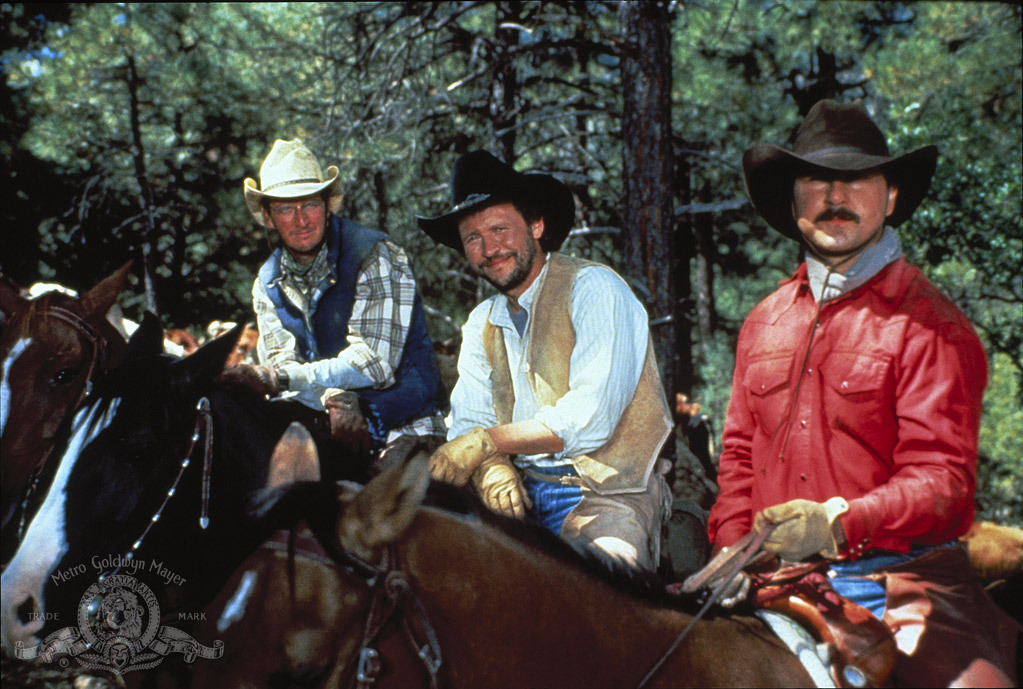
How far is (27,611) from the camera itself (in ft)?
7.82

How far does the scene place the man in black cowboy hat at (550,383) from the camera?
2910 mm

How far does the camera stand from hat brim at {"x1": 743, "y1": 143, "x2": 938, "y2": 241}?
2.40m

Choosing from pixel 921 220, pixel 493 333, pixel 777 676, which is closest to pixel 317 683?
pixel 777 676

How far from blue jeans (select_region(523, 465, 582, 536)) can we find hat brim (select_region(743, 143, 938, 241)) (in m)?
1.26

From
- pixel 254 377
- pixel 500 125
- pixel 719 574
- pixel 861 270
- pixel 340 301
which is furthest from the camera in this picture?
pixel 500 125

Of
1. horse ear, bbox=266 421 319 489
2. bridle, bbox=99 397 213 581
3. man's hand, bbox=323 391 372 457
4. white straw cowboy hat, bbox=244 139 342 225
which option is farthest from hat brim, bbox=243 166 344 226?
horse ear, bbox=266 421 319 489

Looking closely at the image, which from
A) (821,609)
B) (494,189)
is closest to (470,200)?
(494,189)

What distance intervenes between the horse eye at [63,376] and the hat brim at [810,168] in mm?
2896

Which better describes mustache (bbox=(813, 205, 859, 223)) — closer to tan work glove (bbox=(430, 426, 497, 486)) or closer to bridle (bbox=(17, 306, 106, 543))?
tan work glove (bbox=(430, 426, 497, 486))

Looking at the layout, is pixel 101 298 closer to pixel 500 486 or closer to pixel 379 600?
pixel 500 486

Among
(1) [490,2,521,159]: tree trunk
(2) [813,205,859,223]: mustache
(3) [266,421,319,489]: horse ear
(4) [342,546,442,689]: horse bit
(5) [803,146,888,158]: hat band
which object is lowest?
(4) [342,546,442,689]: horse bit

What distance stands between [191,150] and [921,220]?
488 inches

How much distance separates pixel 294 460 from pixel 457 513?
56 centimetres

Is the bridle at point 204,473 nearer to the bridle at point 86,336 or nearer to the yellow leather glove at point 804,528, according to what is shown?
the bridle at point 86,336
